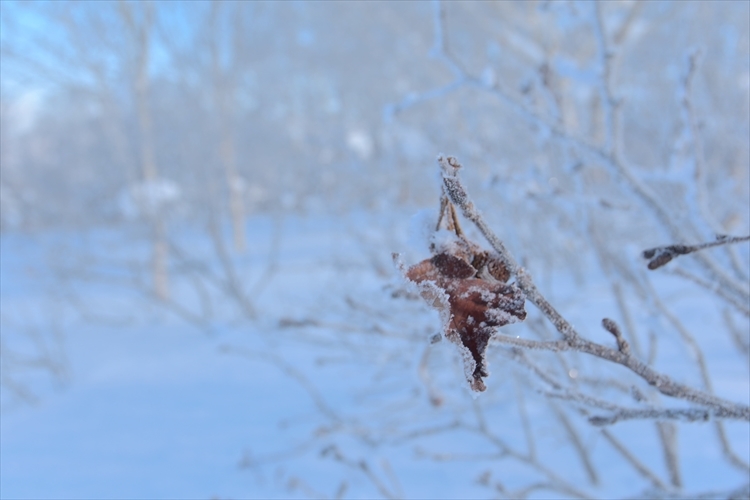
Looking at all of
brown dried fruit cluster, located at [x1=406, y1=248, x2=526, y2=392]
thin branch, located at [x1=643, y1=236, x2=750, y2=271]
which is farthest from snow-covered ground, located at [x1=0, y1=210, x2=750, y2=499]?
thin branch, located at [x1=643, y1=236, x2=750, y2=271]

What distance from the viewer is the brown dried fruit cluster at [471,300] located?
48 centimetres

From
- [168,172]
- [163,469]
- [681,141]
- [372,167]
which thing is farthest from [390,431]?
[168,172]

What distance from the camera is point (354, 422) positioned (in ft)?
6.97

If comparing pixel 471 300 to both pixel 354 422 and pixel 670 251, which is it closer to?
pixel 670 251

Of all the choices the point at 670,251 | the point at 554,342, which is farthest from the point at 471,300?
the point at 670,251

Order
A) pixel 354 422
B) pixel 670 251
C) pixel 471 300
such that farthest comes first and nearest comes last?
pixel 354 422 → pixel 670 251 → pixel 471 300

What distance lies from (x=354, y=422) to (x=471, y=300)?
175 centimetres

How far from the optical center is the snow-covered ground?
1271 millimetres

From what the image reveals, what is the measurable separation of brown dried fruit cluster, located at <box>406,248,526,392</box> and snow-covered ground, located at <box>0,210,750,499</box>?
66mm

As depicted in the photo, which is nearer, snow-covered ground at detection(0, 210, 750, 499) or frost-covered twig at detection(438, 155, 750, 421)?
frost-covered twig at detection(438, 155, 750, 421)

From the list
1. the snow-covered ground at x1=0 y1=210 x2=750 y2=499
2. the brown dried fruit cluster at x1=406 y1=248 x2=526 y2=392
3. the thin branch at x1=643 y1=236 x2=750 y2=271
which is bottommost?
the brown dried fruit cluster at x1=406 y1=248 x2=526 y2=392

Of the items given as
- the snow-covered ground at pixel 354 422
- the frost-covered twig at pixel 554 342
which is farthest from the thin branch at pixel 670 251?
the snow-covered ground at pixel 354 422

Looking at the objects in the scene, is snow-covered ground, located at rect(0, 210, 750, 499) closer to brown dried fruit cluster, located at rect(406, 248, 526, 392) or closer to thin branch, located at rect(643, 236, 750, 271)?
brown dried fruit cluster, located at rect(406, 248, 526, 392)

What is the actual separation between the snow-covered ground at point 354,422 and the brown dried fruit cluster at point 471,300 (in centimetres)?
7
